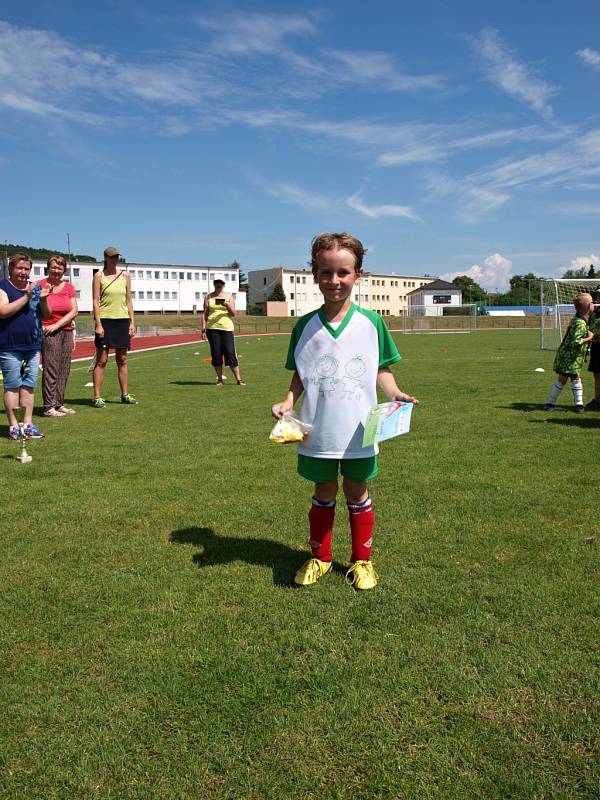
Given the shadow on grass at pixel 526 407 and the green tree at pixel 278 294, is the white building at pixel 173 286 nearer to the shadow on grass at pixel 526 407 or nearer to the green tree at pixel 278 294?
the green tree at pixel 278 294

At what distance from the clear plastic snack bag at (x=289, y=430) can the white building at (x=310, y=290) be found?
9468 centimetres

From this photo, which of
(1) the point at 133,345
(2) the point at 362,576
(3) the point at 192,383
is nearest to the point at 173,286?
(1) the point at 133,345

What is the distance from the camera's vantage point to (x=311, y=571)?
11.5 feet

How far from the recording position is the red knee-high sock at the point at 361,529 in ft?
11.6

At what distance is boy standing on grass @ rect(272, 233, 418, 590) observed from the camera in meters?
3.38

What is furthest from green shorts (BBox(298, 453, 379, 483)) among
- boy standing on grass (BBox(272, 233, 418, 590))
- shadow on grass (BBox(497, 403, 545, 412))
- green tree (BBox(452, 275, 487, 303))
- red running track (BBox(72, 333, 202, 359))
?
green tree (BBox(452, 275, 487, 303))

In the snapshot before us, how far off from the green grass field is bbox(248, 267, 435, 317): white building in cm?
9331

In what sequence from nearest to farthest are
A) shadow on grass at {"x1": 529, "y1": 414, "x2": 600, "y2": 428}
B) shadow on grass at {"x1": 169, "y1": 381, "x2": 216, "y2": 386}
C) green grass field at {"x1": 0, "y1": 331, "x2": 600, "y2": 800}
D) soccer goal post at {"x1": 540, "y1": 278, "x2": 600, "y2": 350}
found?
green grass field at {"x1": 0, "y1": 331, "x2": 600, "y2": 800} < shadow on grass at {"x1": 529, "y1": 414, "x2": 600, "y2": 428} < shadow on grass at {"x1": 169, "y1": 381, "x2": 216, "y2": 386} < soccer goal post at {"x1": 540, "y1": 278, "x2": 600, "y2": 350}

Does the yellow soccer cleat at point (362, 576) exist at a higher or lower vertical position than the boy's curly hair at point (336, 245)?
lower

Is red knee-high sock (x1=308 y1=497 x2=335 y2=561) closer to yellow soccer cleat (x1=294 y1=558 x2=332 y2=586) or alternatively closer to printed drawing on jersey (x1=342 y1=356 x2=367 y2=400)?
yellow soccer cleat (x1=294 y1=558 x2=332 y2=586)

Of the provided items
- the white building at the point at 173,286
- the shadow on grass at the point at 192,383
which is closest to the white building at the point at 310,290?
the white building at the point at 173,286

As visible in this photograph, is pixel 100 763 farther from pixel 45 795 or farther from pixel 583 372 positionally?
pixel 583 372

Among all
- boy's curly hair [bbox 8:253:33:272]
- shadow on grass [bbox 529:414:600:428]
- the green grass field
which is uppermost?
boy's curly hair [bbox 8:253:33:272]

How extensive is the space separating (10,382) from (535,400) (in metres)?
7.84
